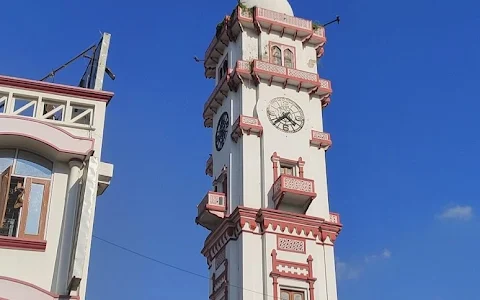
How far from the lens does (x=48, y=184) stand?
42.3 ft

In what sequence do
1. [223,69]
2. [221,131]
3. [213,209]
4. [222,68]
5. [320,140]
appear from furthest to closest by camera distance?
1. [222,68]
2. [223,69]
3. [221,131]
4. [320,140]
5. [213,209]

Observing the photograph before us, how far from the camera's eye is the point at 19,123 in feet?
42.5

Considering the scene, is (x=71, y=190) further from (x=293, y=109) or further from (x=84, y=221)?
(x=293, y=109)

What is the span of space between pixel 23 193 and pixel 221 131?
17.1m

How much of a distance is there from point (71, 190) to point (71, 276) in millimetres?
1793

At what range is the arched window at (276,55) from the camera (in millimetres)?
29402

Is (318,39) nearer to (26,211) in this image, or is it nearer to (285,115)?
(285,115)

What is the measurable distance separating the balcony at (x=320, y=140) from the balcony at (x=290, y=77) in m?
2.05

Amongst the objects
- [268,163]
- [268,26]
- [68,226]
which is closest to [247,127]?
[268,163]

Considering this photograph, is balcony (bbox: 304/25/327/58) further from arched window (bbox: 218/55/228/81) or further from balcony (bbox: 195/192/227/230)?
balcony (bbox: 195/192/227/230)

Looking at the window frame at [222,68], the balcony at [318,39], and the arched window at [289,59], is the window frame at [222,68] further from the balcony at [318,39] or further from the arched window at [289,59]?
the balcony at [318,39]

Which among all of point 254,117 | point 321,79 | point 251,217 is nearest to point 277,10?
point 321,79

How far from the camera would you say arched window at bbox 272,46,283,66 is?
29402mm

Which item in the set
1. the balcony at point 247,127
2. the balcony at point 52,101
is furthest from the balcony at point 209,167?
the balcony at point 52,101
